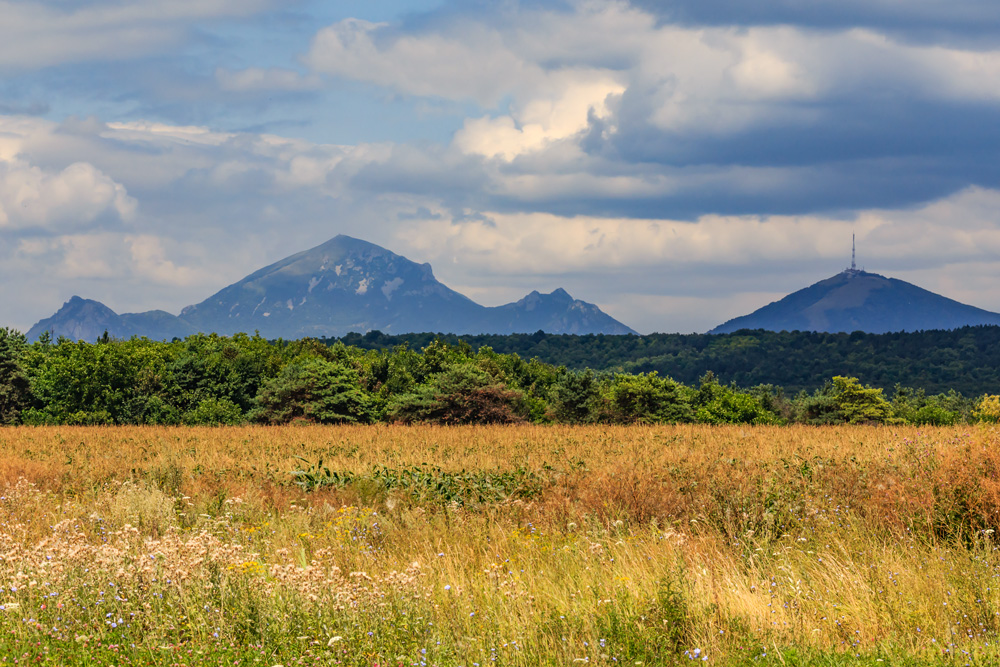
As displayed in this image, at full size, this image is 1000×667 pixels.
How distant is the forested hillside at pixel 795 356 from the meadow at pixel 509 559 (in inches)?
4443

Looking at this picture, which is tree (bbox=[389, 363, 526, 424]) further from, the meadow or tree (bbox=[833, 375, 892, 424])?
tree (bbox=[833, 375, 892, 424])

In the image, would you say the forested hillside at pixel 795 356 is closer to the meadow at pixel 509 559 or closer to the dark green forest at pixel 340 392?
the dark green forest at pixel 340 392

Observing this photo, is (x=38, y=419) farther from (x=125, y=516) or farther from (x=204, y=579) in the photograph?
(x=204, y=579)

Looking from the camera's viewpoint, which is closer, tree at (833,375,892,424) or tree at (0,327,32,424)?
tree at (0,327,32,424)

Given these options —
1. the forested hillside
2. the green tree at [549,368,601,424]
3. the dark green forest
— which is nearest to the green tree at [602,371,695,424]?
the dark green forest

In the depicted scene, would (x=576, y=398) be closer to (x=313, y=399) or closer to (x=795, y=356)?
(x=313, y=399)

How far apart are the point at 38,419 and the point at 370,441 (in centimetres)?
3468

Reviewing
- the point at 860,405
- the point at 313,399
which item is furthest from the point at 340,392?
the point at 860,405

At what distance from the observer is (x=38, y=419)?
47.0 m

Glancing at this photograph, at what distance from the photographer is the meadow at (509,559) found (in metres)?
6.19

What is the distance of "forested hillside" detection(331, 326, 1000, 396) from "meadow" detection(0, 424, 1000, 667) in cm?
11286

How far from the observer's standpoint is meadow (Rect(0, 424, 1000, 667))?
6191 mm

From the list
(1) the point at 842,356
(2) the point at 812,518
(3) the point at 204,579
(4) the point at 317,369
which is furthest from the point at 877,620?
(1) the point at 842,356

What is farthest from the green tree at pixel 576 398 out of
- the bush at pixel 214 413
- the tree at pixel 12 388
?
the tree at pixel 12 388
